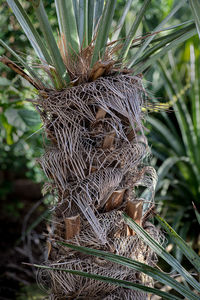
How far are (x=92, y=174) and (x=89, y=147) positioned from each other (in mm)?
79

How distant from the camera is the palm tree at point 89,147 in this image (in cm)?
95

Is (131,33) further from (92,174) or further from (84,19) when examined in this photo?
(92,174)

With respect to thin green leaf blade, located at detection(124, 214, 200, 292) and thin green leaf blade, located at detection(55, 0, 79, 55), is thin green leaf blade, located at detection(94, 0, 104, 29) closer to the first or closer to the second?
thin green leaf blade, located at detection(55, 0, 79, 55)

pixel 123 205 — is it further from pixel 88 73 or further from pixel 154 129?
pixel 154 129

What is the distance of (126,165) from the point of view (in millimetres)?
1021

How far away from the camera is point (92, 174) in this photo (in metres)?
0.98

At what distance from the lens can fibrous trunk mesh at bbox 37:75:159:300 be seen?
948 mm

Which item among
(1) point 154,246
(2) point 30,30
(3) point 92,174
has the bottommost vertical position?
(1) point 154,246

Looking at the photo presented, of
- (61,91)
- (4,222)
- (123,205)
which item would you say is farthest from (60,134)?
(4,222)

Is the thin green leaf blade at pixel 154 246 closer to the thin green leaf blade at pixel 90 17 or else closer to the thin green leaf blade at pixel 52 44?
the thin green leaf blade at pixel 52 44

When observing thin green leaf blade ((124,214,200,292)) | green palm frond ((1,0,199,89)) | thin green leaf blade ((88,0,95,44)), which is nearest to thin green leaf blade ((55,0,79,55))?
green palm frond ((1,0,199,89))

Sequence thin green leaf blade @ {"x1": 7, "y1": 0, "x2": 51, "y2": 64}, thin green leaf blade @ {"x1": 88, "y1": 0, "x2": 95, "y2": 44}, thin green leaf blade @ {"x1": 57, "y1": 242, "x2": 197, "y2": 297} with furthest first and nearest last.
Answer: thin green leaf blade @ {"x1": 88, "y1": 0, "x2": 95, "y2": 44}, thin green leaf blade @ {"x1": 7, "y1": 0, "x2": 51, "y2": 64}, thin green leaf blade @ {"x1": 57, "y1": 242, "x2": 197, "y2": 297}

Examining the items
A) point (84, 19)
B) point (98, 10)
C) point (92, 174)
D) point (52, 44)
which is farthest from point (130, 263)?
point (98, 10)

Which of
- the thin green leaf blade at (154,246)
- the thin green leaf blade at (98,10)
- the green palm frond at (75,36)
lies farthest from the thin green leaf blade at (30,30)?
the thin green leaf blade at (154,246)
